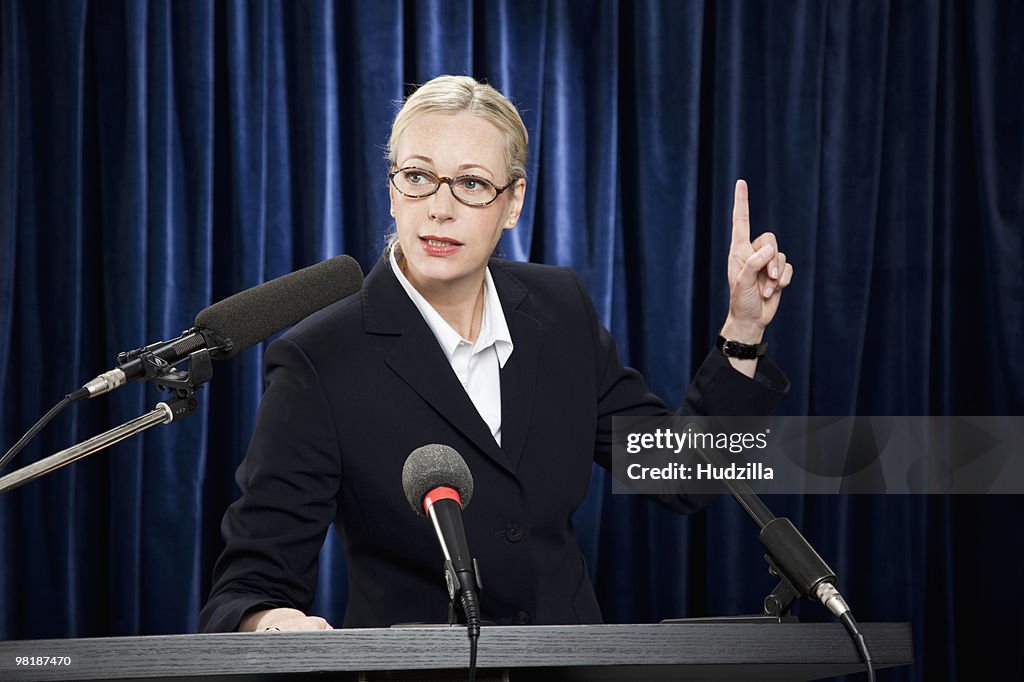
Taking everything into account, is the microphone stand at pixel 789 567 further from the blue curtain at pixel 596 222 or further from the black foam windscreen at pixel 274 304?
the blue curtain at pixel 596 222

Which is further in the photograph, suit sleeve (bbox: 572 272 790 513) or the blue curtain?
the blue curtain

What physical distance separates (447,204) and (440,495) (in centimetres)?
79

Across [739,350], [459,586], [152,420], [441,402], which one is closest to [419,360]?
[441,402]

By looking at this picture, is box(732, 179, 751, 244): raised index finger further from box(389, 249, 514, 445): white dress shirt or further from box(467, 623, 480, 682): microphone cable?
box(467, 623, 480, 682): microphone cable

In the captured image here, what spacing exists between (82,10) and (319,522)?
1649mm

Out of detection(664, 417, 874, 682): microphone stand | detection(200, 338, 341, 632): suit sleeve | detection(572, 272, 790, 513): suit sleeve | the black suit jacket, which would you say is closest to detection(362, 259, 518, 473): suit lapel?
the black suit jacket

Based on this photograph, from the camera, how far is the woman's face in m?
1.77

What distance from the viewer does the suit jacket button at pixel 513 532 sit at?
1.68m

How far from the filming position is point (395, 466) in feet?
5.61

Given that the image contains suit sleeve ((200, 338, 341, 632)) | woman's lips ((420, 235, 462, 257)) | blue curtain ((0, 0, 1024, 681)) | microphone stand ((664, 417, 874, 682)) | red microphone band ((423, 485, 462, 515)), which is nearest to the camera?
red microphone band ((423, 485, 462, 515))

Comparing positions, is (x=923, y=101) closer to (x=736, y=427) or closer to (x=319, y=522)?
(x=736, y=427)

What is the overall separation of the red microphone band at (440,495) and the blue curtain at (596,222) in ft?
5.79

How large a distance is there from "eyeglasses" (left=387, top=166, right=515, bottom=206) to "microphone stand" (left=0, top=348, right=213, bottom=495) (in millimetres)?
638

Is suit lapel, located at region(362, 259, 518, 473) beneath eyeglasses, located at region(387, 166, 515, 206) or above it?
beneath
